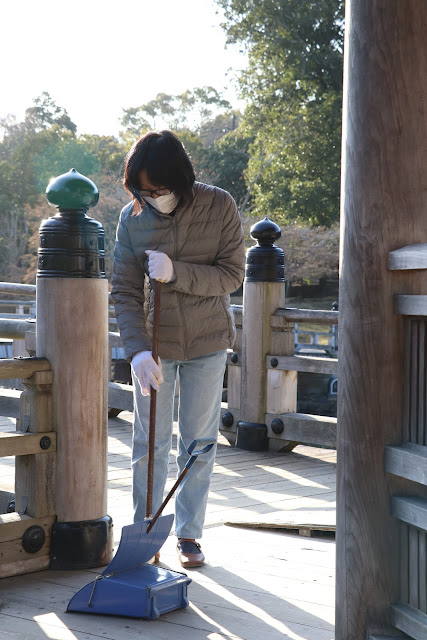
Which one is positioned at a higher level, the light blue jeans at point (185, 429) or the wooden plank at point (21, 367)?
the wooden plank at point (21, 367)

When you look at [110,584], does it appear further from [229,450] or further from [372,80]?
[229,450]

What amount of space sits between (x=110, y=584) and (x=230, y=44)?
19543mm

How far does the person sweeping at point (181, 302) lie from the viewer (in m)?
2.61

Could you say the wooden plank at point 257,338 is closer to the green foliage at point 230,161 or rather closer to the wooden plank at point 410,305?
the wooden plank at point 410,305

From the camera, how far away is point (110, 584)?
2336 millimetres

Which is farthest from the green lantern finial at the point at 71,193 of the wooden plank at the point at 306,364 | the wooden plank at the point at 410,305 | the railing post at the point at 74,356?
the wooden plank at the point at 306,364

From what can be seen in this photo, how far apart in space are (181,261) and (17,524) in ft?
3.18

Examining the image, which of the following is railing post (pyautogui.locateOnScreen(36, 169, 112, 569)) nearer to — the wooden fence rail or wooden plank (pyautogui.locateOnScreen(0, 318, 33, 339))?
wooden plank (pyautogui.locateOnScreen(0, 318, 33, 339))

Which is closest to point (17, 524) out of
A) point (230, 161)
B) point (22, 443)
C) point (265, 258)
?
point (22, 443)

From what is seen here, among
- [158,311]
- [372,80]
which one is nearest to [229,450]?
[158,311]

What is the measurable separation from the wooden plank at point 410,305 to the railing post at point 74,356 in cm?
121

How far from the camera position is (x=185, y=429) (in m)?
2.82

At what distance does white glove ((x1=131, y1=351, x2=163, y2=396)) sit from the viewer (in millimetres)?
2502

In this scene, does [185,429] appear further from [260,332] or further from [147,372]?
[260,332]
